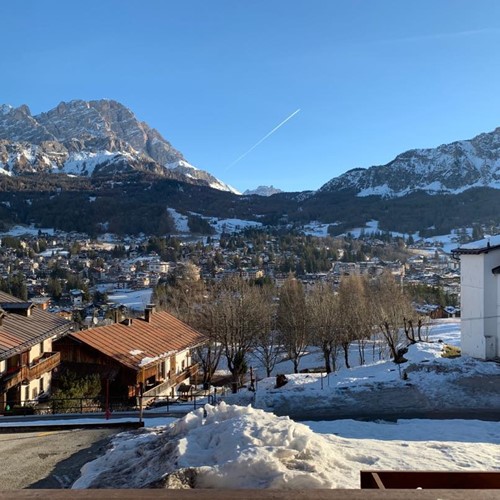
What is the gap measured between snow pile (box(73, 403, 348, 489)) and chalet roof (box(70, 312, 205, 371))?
16.5 m

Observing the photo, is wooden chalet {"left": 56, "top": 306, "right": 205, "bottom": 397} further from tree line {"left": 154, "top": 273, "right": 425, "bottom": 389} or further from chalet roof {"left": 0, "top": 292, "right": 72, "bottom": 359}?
tree line {"left": 154, "top": 273, "right": 425, "bottom": 389}

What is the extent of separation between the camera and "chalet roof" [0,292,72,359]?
71.6 ft

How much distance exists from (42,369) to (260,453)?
20065 mm


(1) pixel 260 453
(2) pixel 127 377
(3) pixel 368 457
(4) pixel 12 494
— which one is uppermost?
(4) pixel 12 494

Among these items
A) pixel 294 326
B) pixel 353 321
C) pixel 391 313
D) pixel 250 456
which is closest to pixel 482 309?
pixel 391 313

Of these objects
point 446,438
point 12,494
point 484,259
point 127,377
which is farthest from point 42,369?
point 12,494

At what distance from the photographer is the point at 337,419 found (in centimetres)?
1476

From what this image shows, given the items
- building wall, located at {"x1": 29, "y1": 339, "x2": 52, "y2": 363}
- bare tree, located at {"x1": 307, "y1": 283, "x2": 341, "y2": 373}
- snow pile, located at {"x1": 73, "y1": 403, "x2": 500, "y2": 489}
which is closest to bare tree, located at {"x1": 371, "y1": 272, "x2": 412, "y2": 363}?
bare tree, located at {"x1": 307, "y1": 283, "x2": 341, "y2": 373}

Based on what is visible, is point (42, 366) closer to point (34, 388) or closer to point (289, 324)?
point (34, 388)

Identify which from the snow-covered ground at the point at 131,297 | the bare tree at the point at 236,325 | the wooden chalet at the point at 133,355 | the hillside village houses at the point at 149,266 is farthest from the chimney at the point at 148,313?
the hillside village houses at the point at 149,266

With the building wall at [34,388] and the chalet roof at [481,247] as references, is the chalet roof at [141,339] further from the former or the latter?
the chalet roof at [481,247]

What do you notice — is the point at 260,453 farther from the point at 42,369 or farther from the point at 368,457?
the point at 42,369

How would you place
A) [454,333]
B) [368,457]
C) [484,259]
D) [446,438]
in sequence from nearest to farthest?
[368,457], [446,438], [484,259], [454,333]

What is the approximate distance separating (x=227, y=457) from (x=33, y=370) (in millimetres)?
18669
